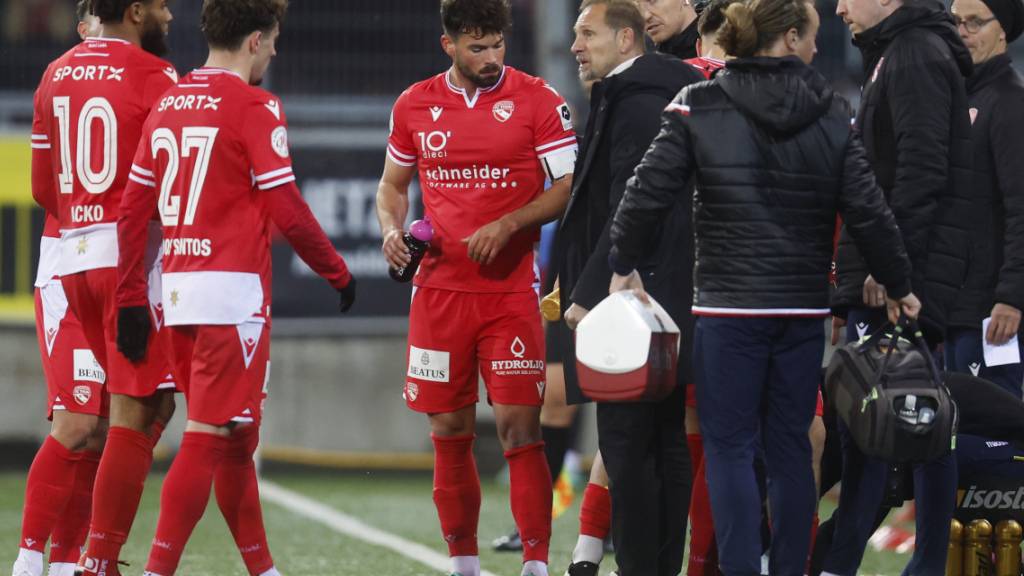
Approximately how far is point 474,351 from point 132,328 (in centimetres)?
118

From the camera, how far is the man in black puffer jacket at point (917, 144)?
16.3 ft

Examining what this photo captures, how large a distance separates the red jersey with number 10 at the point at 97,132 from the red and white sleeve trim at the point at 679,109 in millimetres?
1693

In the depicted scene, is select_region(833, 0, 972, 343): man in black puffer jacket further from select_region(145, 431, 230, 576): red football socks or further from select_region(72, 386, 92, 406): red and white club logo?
select_region(72, 386, 92, 406): red and white club logo

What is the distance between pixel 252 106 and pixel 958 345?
8.46 ft

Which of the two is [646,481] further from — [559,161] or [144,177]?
[144,177]

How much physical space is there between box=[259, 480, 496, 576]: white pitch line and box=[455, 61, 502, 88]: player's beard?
1.68 m

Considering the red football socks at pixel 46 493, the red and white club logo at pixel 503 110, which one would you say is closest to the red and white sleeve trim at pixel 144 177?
the red football socks at pixel 46 493

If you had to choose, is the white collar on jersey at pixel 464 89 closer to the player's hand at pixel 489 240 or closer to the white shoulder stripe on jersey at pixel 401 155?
the white shoulder stripe on jersey at pixel 401 155

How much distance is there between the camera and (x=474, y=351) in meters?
5.58

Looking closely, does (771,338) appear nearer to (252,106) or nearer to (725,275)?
(725,275)

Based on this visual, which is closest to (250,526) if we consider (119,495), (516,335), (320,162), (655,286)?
(119,495)

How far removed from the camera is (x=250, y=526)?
5090 mm

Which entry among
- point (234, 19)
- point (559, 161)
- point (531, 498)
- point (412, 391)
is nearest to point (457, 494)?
point (531, 498)

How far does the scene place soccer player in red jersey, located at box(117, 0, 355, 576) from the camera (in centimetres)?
481
